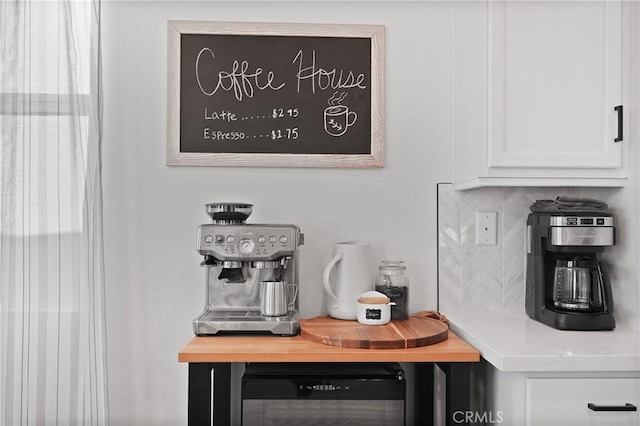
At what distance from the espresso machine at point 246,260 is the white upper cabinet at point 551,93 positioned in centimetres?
72

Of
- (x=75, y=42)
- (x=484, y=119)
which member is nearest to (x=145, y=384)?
(x=75, y=42)

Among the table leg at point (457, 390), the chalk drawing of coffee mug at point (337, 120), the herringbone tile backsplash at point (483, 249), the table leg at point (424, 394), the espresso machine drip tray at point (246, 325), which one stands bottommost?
the table leg at point (424, 394)

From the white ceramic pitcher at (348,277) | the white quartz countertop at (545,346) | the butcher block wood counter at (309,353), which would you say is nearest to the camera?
the white quartz countertop at (545,346)

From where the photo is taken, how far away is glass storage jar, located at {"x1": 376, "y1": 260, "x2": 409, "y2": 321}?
2.00m

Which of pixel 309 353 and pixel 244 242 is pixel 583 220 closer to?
pixel 309 353

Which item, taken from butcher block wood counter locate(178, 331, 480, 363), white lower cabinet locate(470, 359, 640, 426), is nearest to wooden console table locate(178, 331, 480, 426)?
butcher block wood counter locate(178, 331, 480, 363)

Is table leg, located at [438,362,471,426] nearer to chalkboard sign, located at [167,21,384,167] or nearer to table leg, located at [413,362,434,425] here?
table leg, located at [413,362,434,425]

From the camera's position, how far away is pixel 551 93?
6.13 feet

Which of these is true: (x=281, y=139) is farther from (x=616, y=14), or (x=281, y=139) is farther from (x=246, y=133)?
(x=616, y=14)

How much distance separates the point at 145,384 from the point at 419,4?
1.78m

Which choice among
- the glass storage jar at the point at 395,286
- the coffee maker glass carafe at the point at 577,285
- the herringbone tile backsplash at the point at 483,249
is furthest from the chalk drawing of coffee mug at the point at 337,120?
the coffee maker glass carafe at the point at 577,285

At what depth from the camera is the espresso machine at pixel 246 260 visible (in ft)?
6.03

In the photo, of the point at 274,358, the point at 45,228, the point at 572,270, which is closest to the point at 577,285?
the point at 572,270

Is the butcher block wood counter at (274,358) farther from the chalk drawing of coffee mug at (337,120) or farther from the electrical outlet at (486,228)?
the chalk drawing of coffee mug at (337,120)
